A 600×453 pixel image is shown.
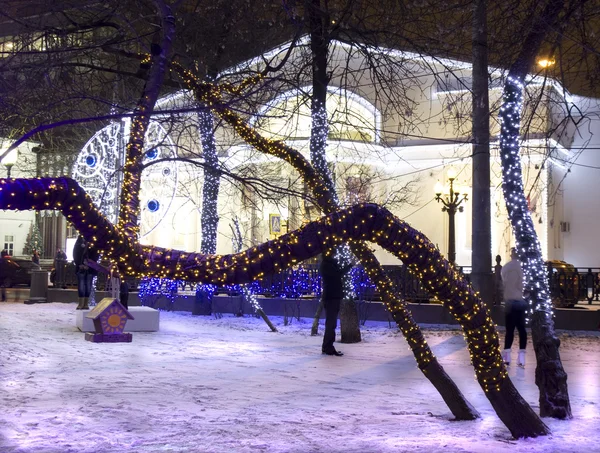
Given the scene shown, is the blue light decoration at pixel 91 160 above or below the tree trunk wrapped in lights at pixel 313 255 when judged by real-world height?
above

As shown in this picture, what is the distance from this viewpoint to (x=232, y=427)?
26.1 ft

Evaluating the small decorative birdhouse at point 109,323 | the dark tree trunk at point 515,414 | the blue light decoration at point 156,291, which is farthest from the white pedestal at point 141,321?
the dark tree trunk at point 515,414

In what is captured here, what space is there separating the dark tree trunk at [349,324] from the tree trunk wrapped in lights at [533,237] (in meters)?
6.47

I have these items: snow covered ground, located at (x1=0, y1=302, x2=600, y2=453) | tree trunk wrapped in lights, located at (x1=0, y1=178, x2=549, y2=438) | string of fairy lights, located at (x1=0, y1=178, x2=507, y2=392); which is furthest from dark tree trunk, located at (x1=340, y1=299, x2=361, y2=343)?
string of fairy lights, located at (x1=0, y1=178, x2=507, y2=392)

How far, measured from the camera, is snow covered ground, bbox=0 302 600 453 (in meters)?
7.45

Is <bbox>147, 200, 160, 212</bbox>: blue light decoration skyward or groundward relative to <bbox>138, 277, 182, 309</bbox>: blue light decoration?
skyward

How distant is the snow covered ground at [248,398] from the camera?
24.4 feet

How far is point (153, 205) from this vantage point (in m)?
19.3

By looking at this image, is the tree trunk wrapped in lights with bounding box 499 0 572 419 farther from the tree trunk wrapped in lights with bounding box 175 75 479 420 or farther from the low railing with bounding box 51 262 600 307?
the low railing with bounding box 51 262 600 307

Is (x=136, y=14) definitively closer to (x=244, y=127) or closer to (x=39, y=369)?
(x=244, y=127)

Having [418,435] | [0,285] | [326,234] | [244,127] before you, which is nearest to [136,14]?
[244,127]

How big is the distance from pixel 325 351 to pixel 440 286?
20.4ft

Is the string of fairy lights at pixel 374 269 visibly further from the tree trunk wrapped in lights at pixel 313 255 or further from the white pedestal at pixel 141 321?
the white pedestal at pixel 141 321

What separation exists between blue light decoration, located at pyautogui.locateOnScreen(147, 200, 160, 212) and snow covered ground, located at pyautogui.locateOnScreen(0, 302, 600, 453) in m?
4.11
